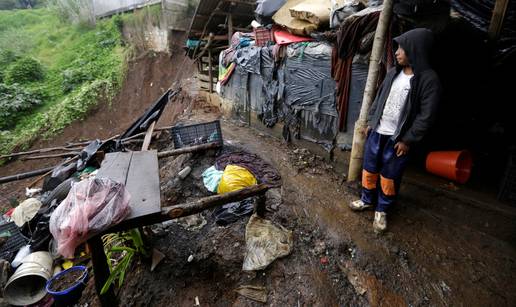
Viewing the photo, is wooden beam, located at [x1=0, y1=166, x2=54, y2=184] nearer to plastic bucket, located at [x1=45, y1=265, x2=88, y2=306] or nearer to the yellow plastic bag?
plastic bucket, located at [x1=45, y1=265, x2=88, y2=306]

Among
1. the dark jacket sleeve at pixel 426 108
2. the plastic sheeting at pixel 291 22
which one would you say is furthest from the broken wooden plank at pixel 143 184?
the plastic sheeting at pixel 291 22

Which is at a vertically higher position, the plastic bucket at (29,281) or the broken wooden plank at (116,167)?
the broken wooden plank at (116,167)

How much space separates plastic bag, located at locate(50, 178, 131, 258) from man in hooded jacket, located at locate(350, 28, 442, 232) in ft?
8.69

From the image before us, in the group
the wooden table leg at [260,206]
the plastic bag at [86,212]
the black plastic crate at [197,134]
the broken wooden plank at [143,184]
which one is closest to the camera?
the plastic bag at [86,212]

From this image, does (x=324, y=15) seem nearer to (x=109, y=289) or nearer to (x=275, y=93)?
(x=275, y=93)

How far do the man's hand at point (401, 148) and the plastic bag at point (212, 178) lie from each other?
8.58ft

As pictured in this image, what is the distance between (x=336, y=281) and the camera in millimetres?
2537

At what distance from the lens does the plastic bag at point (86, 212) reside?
1727mm

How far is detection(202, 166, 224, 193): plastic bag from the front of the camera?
13.3 feet

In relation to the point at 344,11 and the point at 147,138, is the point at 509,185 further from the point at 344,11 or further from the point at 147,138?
the point at 147,138

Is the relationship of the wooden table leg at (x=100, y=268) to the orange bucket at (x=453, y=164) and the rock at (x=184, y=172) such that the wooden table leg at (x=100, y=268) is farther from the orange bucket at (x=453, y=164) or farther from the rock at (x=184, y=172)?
the orange bucket at (x=453, y=164)

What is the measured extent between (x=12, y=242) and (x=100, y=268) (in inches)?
115

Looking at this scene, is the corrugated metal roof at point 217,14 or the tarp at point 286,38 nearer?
the tarp at point 286,38

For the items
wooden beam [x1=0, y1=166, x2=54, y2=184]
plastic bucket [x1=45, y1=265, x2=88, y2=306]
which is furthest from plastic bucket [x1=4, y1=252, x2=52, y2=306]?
wooden beam [x1=0, y1=166, x2=54, y2=184]
